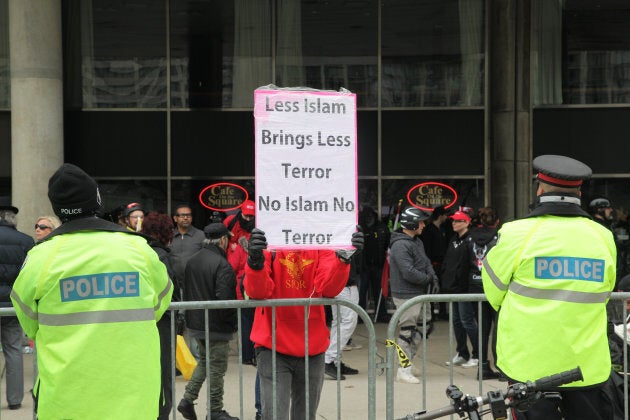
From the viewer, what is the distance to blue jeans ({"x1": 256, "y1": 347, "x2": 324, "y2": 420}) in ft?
19.3

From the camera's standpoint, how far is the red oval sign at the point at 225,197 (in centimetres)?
1586

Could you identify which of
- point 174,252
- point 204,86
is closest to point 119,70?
point 204,86

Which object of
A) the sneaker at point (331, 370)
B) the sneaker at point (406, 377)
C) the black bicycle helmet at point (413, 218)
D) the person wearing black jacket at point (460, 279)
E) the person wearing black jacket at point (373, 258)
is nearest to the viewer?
the sneaker at point (406, 377)

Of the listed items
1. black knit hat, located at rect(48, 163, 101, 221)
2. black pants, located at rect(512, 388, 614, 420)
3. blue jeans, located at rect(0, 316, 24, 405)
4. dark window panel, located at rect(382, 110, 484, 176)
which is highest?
dark window panel, located at rect(382, 110, 484, 176)

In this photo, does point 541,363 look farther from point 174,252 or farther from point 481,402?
point 174,252

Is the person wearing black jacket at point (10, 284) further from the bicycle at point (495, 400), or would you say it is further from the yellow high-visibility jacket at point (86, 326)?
the bicycle at point (495, 400)

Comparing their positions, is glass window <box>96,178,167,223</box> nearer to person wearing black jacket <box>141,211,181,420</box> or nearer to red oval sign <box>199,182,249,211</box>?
red oval sign <box>199,182,249,211</box>

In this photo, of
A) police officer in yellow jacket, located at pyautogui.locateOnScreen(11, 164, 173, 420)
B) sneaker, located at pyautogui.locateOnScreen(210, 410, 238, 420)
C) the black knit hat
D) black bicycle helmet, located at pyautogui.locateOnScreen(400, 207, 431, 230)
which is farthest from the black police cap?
black bicycle helmet, located at pyautogui.locateOnScreen(400, 207, 431, 230)

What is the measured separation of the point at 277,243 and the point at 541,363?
169 cm

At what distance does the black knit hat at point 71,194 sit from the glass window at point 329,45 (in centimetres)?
1215

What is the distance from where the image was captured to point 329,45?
1622cm

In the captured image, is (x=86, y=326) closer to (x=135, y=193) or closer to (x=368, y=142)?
(x=135, y=193)

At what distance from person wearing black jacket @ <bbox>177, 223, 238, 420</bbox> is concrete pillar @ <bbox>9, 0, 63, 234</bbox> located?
5.67m

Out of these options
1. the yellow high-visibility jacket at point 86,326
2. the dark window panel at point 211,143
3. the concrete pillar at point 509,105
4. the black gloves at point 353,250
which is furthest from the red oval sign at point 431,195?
the yellow high-visibility jacket at point 86,326
